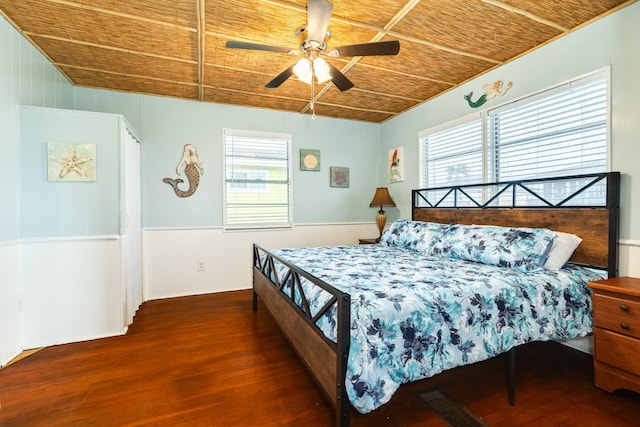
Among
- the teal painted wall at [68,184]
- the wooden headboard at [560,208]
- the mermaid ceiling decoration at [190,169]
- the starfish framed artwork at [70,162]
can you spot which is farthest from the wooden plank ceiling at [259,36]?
the wooden headboard at [560,208]

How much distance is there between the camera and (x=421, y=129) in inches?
160

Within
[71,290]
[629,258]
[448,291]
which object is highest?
[629,258]

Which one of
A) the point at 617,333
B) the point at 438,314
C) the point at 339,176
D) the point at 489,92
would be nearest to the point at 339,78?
the point at 489,92

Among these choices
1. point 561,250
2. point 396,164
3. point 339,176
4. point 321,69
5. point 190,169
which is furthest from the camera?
point 339,176

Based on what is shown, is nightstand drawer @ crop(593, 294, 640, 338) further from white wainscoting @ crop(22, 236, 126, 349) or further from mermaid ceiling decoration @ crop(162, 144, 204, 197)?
mermaid ceiling decoration @ crop(162, 144, 204, 197)

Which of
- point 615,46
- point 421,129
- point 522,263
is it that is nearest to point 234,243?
point 421,129

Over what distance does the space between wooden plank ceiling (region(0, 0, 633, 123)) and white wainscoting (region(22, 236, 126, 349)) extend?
1.74m

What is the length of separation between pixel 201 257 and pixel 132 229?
1.01 meters

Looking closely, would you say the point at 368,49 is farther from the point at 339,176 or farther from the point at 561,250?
the point at 339,176

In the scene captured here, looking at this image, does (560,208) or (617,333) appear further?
(560,208)

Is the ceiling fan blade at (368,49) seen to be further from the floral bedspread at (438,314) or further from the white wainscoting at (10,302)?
the white wainscoting at (10,302)

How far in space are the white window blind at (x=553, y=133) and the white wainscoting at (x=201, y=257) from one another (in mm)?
2774

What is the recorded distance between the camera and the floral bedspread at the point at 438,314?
1.36m

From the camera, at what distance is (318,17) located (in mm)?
1909
